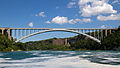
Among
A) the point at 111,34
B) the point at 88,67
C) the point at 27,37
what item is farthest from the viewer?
the point at 111,34

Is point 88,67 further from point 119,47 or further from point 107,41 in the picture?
point 107,41

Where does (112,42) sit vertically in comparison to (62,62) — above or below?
above

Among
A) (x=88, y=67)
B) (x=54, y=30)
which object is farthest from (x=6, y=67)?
(x=54, y=30)

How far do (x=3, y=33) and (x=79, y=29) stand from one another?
2895cm

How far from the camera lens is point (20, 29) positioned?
193ft

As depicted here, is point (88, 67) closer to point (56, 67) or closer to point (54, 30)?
point (56, 67)

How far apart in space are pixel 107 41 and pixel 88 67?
52482 millimetres

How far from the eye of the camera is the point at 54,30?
60.6 meters

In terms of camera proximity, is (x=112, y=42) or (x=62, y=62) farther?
(x=112, y=42)

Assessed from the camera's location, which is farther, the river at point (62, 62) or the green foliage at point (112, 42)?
the green foliage at point (112, 42)

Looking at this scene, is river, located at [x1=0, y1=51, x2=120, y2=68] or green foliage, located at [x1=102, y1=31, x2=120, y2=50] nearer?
river, located at [x1=0, y1=51, x2=120, y2=68]

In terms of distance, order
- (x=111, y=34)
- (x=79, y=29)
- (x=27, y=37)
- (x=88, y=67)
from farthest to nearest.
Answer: (x=111, y=34) → (x=79, y=29) → (x=27, y=37) → (x=88, y=67)

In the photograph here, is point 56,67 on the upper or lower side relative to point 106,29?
lower

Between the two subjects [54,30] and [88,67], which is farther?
[54,30]
